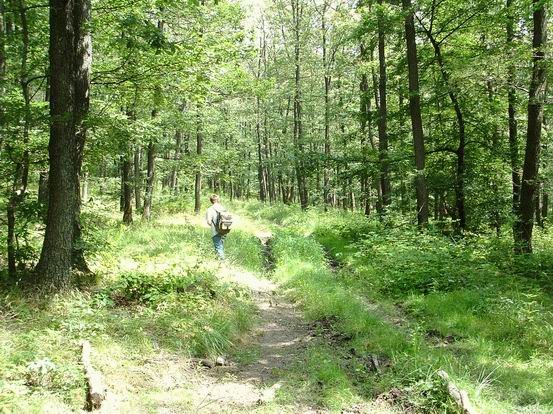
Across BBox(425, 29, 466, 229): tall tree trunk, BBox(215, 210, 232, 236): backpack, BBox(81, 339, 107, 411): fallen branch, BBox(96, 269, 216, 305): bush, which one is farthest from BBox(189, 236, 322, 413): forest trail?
BBox(425, 29, 466, 229): tall tree trunk

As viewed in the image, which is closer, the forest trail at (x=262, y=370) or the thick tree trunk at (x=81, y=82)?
the forest trail at (x=262, y=370)

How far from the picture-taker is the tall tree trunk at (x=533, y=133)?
412 inches

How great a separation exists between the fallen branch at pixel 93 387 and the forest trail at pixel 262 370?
102cm

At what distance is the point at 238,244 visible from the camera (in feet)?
45.6

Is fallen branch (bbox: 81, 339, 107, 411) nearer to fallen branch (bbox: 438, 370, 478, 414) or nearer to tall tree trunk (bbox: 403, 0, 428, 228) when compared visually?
fallen branch (bbox: 438, 370, 478, 414)

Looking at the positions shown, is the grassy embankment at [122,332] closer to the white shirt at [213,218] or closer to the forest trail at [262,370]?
the forest trail at [262,370]

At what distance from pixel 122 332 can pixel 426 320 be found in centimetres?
508

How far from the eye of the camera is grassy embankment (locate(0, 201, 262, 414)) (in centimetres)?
439

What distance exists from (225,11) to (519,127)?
13.1 metres

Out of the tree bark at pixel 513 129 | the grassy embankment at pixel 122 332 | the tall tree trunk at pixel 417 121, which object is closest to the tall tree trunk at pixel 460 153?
the tree bark at pixel 513 129

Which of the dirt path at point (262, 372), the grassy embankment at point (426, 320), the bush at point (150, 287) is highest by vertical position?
the bush at point (150, 287)

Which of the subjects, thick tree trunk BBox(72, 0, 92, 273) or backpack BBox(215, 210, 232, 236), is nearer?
thick tree trunk BBox(72, 0, 92, 273)

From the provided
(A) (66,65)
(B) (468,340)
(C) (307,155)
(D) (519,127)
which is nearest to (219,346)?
(B) (468,340)

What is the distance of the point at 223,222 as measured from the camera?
1112cm
